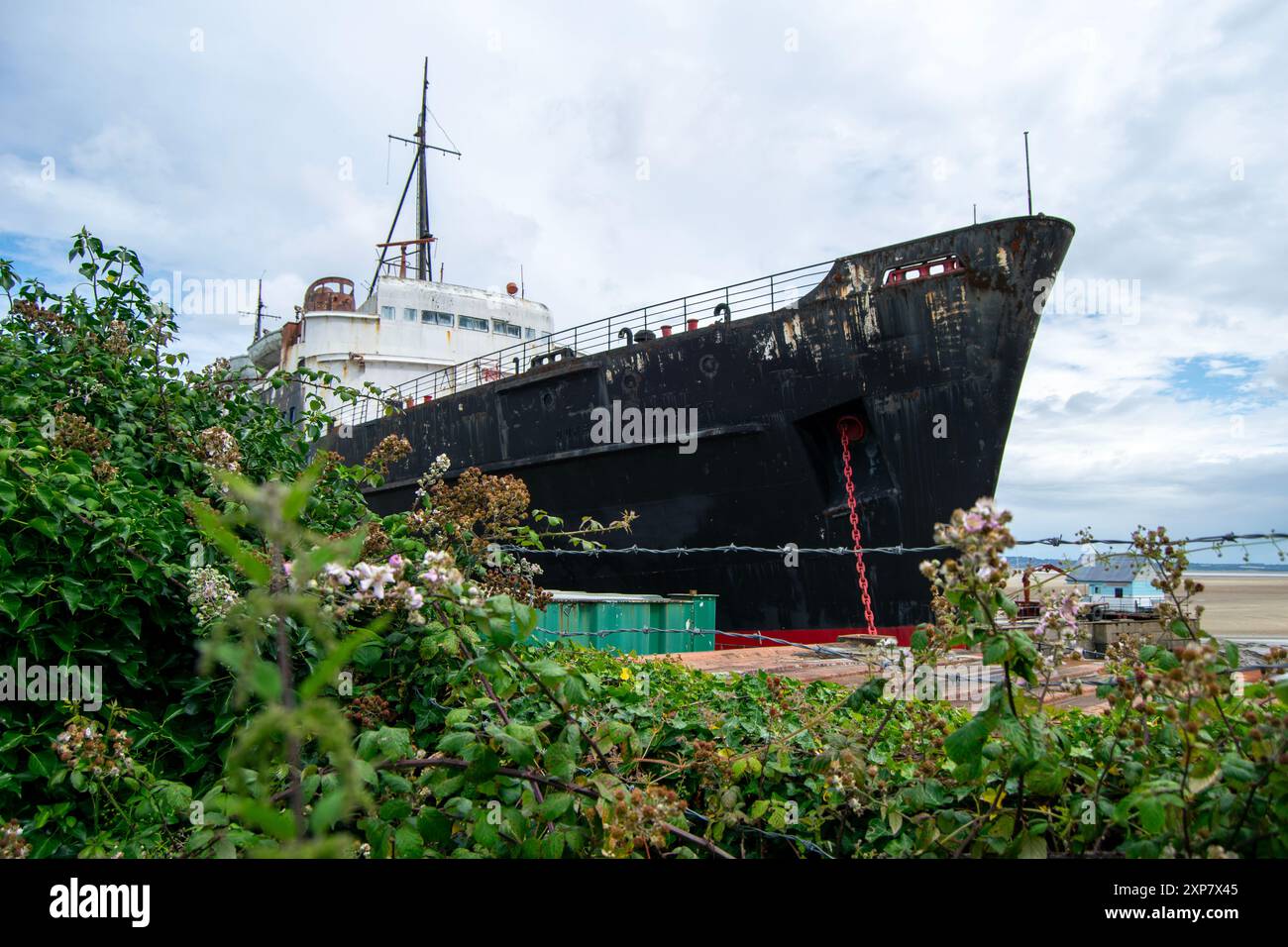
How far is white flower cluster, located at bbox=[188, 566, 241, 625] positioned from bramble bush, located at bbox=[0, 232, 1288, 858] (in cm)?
1

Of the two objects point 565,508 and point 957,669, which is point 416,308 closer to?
point 565,508

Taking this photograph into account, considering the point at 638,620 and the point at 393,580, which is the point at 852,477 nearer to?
the point at 638,620

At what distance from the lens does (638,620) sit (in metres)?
7.33

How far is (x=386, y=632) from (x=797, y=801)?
54.7 inches

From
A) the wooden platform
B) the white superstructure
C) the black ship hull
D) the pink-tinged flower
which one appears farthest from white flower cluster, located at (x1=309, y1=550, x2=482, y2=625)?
the white superstructure

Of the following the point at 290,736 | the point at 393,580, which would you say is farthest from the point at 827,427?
the point at 290,736

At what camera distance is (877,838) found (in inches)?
71.5

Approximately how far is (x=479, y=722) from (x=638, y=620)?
5.50 m

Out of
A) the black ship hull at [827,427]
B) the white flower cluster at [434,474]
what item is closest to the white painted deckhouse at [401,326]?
the black ship hull at [827,427]

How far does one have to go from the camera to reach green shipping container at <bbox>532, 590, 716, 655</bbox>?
21.7 feet

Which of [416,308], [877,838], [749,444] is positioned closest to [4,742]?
[877,838]

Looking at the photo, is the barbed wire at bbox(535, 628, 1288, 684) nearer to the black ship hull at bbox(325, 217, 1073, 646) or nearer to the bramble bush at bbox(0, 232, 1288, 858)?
the bramble bush at bbox(0, 232, 1288, 858)

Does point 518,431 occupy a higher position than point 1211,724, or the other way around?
point 518,431
